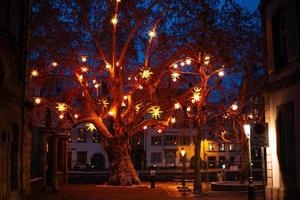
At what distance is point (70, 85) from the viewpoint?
39594 mm

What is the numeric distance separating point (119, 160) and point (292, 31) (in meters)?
18.1

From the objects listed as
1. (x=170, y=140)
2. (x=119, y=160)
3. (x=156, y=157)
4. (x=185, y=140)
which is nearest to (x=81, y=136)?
(x=156, y=157)

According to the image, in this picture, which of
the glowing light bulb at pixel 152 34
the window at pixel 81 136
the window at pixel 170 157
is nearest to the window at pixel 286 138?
the glowing light bulb at pixel 152 34

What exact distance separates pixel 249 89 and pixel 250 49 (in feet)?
9.59

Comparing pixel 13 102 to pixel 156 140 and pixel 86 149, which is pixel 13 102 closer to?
pixel 86 149

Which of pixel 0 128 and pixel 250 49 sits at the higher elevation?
pixel 250 49

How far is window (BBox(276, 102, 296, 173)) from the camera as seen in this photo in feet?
58.2

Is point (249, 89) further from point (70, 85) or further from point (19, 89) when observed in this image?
point (19, 89)

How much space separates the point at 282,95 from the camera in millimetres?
18594

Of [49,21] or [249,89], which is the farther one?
[249,89]

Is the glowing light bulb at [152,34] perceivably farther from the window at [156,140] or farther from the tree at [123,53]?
the window at [156,140]

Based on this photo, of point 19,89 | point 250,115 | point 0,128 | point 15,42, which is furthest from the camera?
point 250,115

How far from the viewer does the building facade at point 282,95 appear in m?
17.1

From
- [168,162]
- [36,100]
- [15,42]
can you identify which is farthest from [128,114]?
[168,162]
